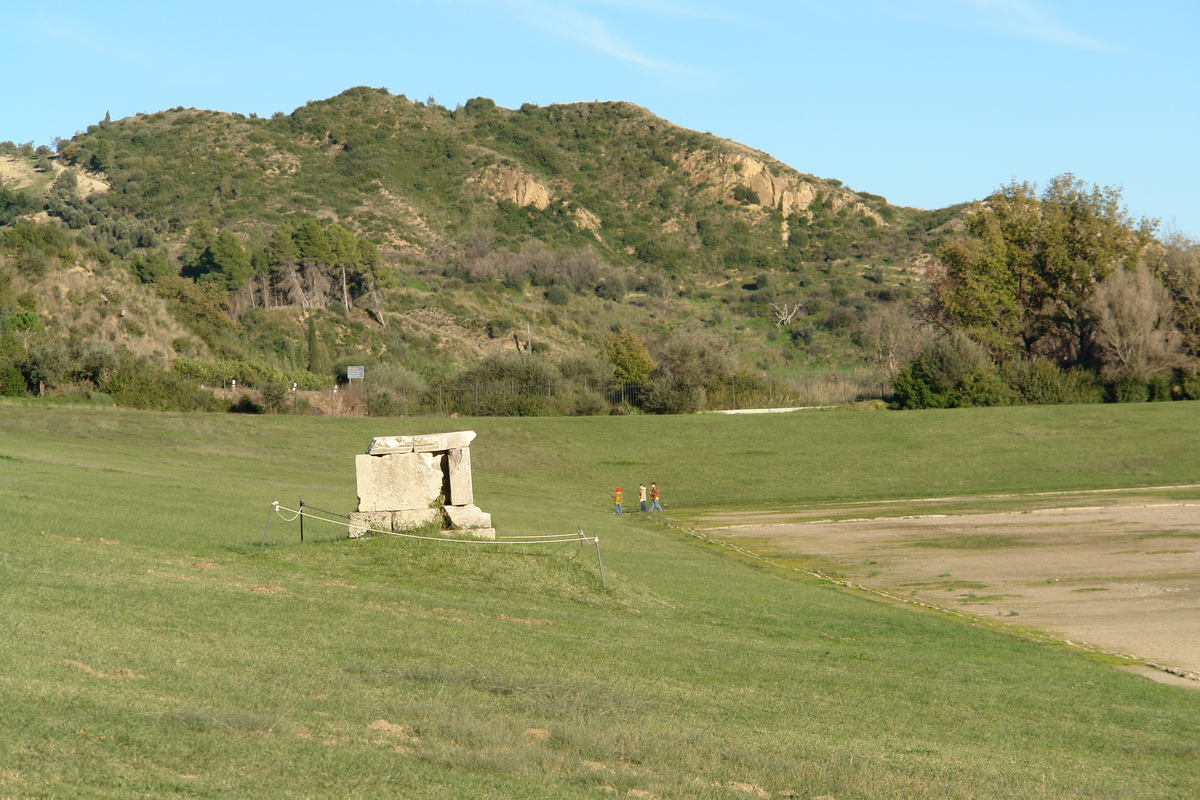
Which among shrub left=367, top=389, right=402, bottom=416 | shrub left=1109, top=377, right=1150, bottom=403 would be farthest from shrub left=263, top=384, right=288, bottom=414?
shrub left=1109, top=377, right=1150, bottom=403

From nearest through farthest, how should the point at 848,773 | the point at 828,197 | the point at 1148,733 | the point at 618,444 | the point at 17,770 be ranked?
the point at 17,770 → the point at 848,773 → the point at 1148,733 → the point at 618,444 → the point at 828,197

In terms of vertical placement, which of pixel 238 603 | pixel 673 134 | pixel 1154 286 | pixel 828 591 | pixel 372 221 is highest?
pixel 673 134

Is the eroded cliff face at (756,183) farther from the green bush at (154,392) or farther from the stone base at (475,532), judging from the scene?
the stone base at (475,532)

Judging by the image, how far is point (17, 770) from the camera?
19.1 ft

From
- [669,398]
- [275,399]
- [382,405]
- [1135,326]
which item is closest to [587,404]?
[669,398]

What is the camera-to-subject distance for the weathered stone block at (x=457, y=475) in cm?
1991

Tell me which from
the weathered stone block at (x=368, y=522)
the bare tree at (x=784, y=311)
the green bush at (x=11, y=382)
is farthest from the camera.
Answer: the bare tree at (x=784, y=311)

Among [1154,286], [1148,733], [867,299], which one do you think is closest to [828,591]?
[1148,733]

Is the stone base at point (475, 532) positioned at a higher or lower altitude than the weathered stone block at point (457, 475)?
lower

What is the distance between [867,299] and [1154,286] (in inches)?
1861

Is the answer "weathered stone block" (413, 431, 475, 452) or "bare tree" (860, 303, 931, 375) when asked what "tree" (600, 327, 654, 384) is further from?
"weathered stone block" (413, 431, 475, 452)

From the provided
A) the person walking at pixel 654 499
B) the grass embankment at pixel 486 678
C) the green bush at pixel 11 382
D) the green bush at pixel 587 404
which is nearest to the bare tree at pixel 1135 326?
the green bush at pixel 587 404

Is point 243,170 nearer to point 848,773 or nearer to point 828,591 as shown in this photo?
point 828,591

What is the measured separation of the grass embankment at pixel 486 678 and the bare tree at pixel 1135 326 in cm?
4535
